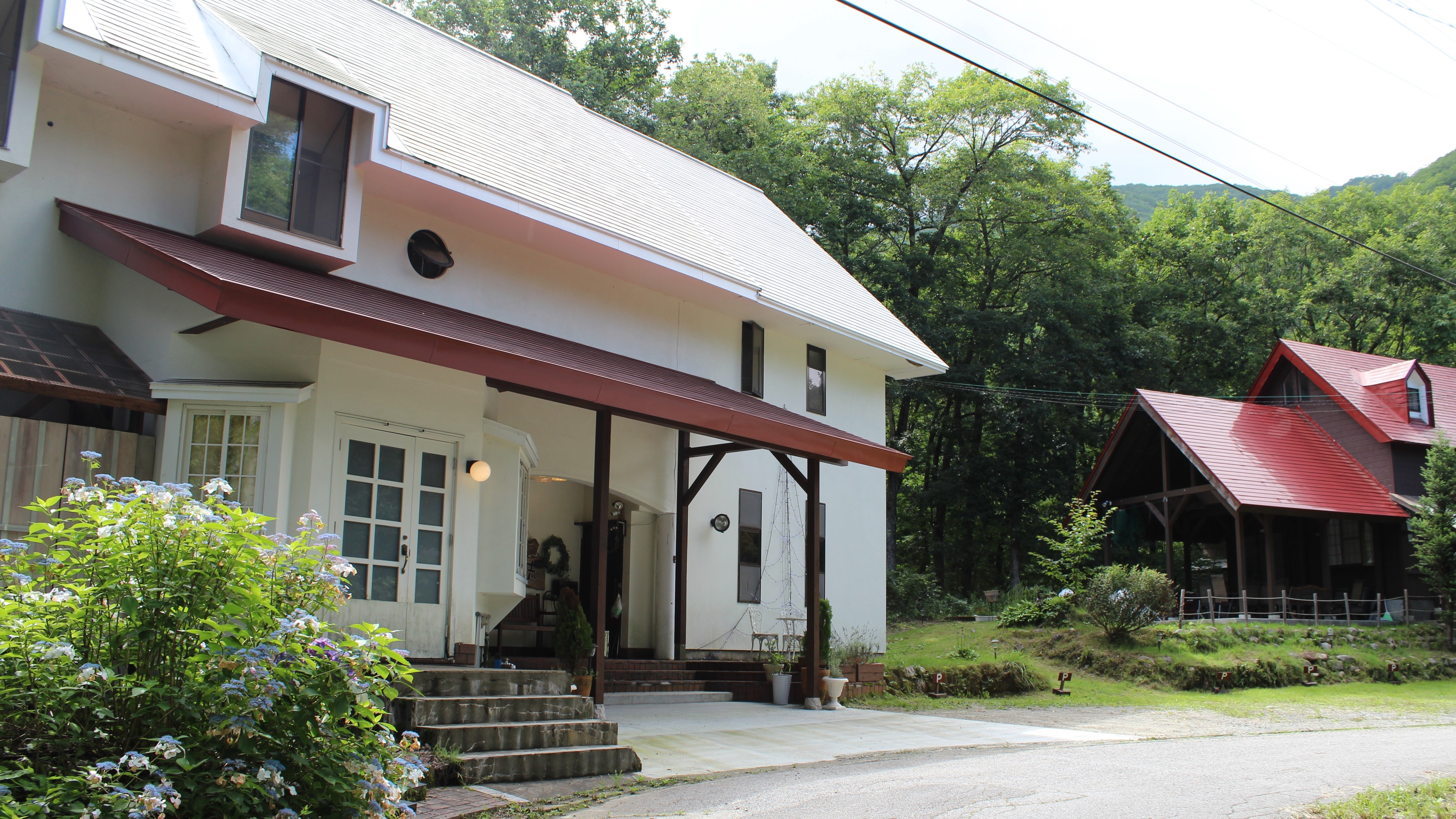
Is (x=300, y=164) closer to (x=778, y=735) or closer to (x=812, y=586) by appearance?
(x=778, y=735)

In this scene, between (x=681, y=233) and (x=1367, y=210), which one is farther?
(x=1367, y=210)

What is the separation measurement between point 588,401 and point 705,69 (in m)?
27.5

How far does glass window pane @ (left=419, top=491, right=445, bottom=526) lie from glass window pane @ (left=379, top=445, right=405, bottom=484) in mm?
291

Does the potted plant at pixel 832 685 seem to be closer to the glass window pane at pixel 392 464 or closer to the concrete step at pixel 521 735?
the concrete step at pixel 521 735

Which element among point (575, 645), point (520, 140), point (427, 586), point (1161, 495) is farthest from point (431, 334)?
point (1161, 495)

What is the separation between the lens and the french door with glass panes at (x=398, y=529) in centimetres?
947

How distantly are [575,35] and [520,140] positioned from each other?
89.9 ft

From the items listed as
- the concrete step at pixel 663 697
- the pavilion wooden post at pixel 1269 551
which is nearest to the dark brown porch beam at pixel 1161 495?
the pavilion wooden post at pixel 1269 551

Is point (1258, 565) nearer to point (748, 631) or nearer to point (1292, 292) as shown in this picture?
point (1292, 292)

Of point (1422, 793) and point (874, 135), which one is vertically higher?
point (874, 135)

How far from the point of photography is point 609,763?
801 cm

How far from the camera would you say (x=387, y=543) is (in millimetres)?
9742

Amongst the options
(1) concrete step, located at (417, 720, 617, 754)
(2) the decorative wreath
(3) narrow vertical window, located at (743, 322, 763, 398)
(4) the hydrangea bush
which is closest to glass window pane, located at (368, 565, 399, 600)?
(1) concrete step, located at (417, 720, 617, 754)

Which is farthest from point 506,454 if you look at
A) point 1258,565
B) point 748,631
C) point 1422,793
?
point 1258,565
